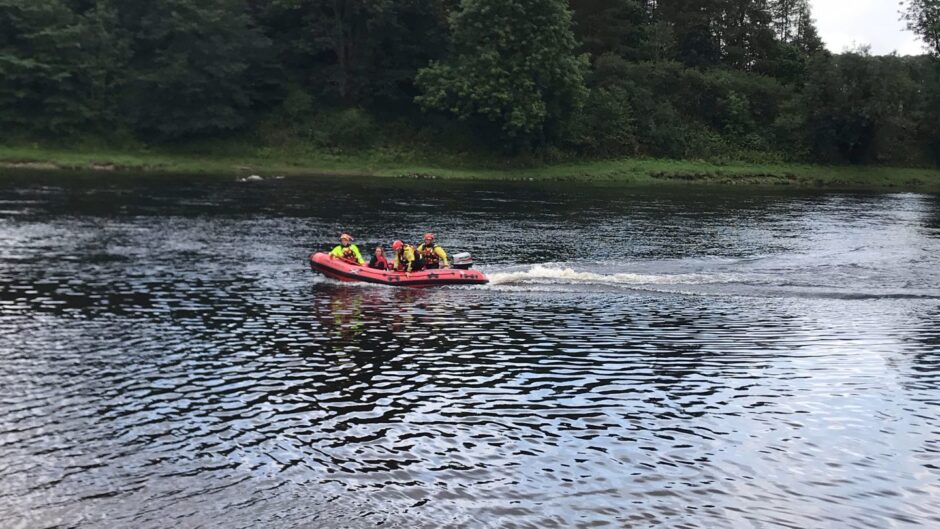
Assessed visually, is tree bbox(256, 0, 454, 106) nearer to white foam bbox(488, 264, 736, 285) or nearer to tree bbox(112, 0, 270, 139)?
tree bbox(112, 0, 270, 139)

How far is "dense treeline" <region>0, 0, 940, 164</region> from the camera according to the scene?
71000 millimetres

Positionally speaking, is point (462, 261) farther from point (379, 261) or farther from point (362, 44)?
point (362, 44)

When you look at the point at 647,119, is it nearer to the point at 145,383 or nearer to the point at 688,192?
the point at 688,192

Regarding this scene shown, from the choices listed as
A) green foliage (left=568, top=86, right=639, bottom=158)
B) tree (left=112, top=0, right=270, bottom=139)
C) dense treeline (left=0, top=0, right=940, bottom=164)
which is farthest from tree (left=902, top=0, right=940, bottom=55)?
tree (left=112, top=0, right=270, bottom=139)

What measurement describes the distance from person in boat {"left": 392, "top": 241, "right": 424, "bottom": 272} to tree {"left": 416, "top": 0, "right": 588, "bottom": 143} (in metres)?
40.1

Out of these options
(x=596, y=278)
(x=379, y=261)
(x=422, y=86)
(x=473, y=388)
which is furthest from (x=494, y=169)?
(x=473, y=388)

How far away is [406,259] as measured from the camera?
30.4 meters

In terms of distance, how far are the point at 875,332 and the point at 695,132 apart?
5991 centimetres

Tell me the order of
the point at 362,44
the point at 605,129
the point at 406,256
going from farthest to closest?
the point at 362,44
the point at 605,129
the point at 406,256

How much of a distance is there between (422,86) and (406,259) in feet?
154

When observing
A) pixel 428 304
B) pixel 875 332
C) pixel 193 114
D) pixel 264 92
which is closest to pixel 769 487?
pixel 875 332

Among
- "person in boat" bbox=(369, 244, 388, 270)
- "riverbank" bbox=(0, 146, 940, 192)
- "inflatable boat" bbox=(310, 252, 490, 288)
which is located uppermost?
"riverbank" bbox=(0, 146, 940, 192)

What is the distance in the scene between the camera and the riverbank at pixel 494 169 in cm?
6800

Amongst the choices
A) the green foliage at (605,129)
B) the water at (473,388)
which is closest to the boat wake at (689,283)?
the water at (473,388)
